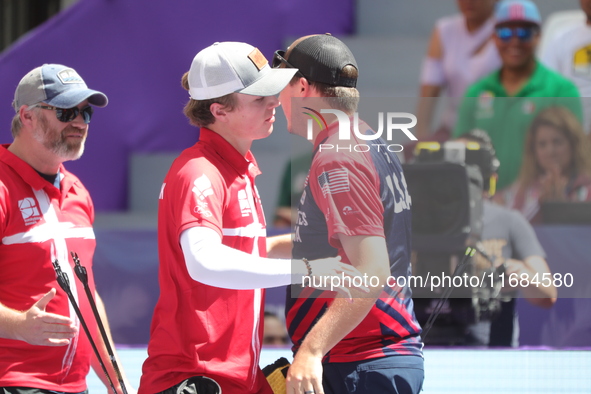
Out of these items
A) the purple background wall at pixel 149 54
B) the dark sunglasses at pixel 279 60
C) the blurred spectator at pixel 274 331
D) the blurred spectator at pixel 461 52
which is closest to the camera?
the dark sunglasses at pixel 279 60

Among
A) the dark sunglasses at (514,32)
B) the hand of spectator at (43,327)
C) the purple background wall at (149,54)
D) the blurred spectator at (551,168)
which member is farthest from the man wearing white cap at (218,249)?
the purple background wall at (149,54)

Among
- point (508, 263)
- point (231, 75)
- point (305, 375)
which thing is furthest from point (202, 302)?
point (508, 263)

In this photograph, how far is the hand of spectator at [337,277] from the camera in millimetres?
1788

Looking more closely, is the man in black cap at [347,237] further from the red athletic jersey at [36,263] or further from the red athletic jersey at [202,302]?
the red athletic jersey at [36,263]

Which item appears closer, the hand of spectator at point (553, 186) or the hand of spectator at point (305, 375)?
the hand of spectator at point (305, 375)

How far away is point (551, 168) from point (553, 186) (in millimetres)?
94

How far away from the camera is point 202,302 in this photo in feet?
6.07

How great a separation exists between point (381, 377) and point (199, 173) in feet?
2.12

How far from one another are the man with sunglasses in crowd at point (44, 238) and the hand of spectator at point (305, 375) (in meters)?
0.63

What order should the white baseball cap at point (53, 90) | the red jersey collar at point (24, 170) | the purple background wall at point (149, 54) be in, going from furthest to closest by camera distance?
the purple background wall at point (149, 54) < the white baseball cap at point (53, 90) < the red jersey collar at point (24, 170)

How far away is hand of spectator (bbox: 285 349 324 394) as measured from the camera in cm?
176

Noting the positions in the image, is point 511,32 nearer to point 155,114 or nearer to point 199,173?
point 155,114

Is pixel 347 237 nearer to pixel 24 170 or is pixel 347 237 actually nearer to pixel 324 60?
pixel 324 60

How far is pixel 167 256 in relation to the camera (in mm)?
1875
